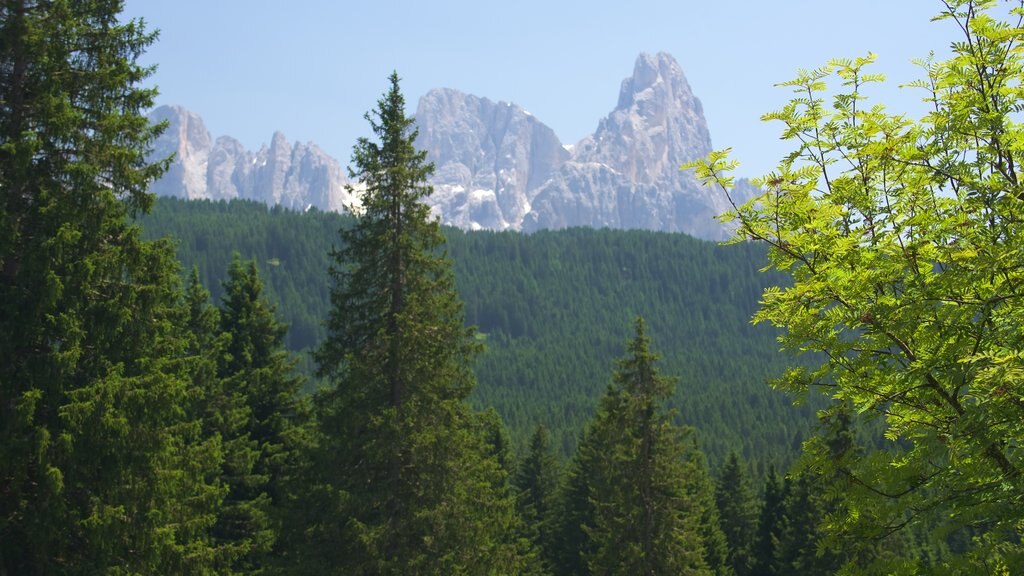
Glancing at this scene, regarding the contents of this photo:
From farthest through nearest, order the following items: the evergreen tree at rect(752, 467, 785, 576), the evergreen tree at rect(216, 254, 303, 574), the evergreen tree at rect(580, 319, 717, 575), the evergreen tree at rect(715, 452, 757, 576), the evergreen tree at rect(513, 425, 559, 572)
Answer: the evergreen tree at rect(715, 452, 757, 576), the evergreen tree at rect(513, 425, 559, 572), the evergreen tree at rect(752, 467, 785, 576), the evergreen tree at rect(580, 319, 717, 575), the evergreen tree at rect(216, 254, 303, 574)

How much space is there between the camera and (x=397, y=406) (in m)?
19.9

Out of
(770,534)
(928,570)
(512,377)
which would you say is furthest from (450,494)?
(512,377)

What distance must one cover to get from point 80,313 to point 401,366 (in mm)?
7640

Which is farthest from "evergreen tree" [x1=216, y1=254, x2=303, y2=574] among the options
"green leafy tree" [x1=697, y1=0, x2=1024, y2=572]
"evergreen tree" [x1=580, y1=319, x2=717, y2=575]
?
"green leafy tree" [x1=697, y1=0, x2=1024, y2=572]

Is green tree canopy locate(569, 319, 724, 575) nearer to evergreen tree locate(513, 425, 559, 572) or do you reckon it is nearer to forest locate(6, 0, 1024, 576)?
forest locate(6, 0, 1024, 576)

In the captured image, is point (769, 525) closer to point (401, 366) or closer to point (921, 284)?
point (401, 366)

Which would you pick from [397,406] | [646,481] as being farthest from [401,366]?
[646,481]

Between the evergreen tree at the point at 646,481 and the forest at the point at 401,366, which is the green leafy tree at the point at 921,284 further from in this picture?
the evergreen tree at the point at 646,481

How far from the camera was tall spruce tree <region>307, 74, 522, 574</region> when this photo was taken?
1938cm

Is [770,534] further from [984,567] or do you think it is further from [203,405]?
[984,567]

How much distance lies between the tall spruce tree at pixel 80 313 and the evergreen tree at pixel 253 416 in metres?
7.92

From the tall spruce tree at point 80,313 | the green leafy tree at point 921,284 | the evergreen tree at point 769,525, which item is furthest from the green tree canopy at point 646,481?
the green leafy tree at point 921,284

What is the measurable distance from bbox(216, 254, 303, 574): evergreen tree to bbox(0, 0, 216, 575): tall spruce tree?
7923 millimetres

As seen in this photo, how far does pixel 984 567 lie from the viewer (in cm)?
625
